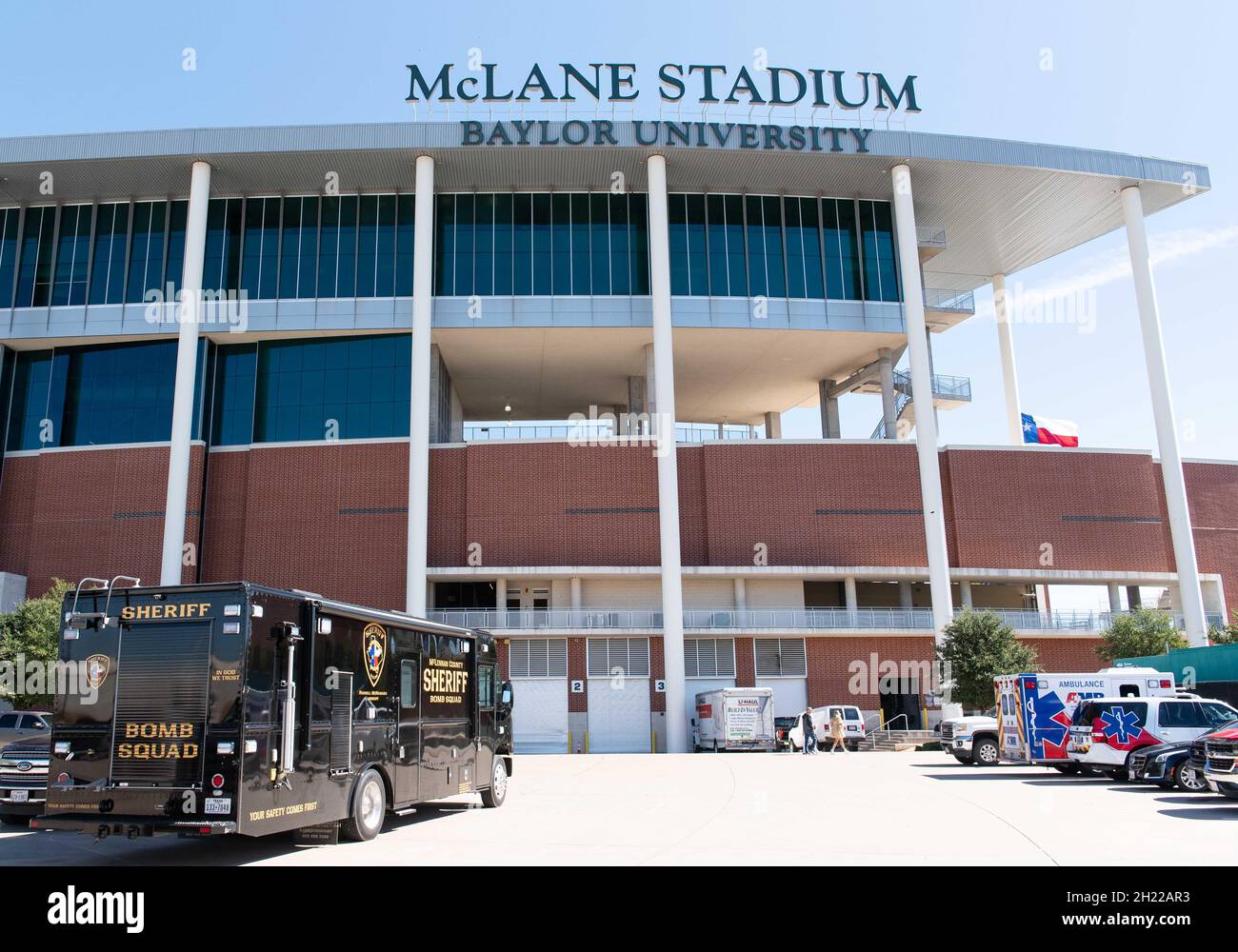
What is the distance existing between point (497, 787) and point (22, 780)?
762 centimetres

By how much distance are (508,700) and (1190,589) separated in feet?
127

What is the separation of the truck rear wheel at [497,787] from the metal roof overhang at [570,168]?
107 ft

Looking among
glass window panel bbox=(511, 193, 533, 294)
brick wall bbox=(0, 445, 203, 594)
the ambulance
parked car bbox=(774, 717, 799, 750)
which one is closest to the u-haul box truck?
parked car bbox=(774, 717, 799, 750)

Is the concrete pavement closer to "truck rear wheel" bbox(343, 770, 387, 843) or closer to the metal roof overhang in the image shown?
"truck rear wheel" bbox(343, 770, 387, 843)

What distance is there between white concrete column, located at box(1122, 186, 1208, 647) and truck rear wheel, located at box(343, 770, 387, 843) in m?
42.1

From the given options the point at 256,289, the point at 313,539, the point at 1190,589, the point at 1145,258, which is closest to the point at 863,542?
the point at 1190,589

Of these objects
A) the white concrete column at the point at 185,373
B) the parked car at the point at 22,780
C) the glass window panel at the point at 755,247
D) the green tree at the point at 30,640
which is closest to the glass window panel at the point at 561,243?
the glass window panel at the point at 755,247

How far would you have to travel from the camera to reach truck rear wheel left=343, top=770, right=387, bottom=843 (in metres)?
12.7

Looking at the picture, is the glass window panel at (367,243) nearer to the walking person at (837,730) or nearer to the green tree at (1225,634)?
the walking person at (837,730)

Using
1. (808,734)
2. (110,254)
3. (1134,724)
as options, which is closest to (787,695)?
(808,734)

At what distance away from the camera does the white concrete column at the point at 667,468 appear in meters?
41.3

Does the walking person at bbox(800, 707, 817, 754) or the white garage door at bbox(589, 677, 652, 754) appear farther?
the white garage door at bbox(589, 677, 652, 754)

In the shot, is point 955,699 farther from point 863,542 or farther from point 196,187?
point 196,187

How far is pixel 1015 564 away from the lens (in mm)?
47750
